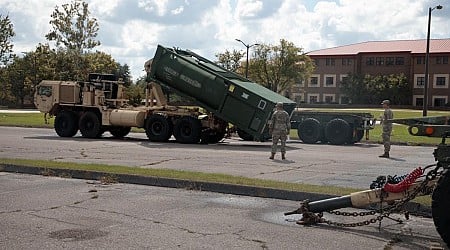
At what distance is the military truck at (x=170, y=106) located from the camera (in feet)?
73.9

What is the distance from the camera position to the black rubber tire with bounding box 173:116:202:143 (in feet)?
77.9

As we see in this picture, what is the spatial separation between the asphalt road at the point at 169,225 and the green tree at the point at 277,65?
66.9 m

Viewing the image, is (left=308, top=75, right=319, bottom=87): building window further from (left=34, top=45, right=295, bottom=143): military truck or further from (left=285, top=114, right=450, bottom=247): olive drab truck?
(left=285, top=114, right=450, bottom=247): olive drab truck

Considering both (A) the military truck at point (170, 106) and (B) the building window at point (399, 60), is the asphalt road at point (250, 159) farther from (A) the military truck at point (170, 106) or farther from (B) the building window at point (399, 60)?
(B) the building window at point (399, 60)

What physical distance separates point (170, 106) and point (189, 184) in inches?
550

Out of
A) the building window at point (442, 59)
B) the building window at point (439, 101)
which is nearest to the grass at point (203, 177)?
the building window at point (439, 101)

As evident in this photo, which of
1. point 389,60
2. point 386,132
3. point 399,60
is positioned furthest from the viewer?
point 389,60

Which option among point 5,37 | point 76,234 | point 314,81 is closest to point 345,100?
point 314,81

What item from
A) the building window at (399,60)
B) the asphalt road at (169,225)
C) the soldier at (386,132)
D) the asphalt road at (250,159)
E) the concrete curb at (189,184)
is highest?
the building window at (399,60)

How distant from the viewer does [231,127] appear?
973 inches

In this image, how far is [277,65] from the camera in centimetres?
7738

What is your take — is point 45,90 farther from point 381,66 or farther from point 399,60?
point 381,66

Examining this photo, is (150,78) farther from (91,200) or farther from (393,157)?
(91,200)

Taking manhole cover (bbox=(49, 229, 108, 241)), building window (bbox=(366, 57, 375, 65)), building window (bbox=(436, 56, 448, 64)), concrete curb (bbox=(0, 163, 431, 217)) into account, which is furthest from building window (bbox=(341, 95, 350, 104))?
manhole cover (bbox=(49, 229, 108, 241))
